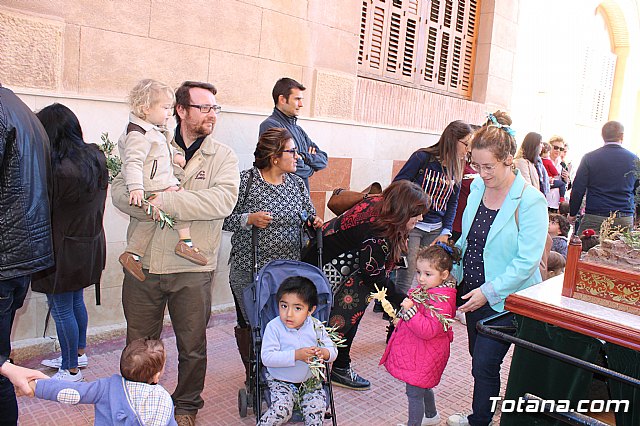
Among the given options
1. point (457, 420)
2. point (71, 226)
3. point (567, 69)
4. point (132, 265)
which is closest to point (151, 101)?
point (132, 265)

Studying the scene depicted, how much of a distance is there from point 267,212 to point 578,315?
188cm

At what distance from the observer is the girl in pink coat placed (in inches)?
123

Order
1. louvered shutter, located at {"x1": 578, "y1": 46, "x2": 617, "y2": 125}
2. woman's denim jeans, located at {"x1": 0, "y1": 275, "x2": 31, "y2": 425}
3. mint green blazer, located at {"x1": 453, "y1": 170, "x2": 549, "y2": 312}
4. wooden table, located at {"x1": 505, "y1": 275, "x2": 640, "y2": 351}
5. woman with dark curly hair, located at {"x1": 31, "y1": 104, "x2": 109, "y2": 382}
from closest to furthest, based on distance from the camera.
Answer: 1. wooden table, located at {"x1": 505, "y1": 275, "x2": 640, "y2": 351}
2. woman's denim jeans, located at {"x1": 0, "y1": 275, "x2": 31, "y2": 425}
3. mint green blazer, located at {"x1": 453, "y1": 170, "x2": 549, "y2": 312}
4. woman with dark curly hair, located at {"x1": 31, "y1": 104, "x2": 109, "y2": 382}
5. louvered shutter, located at {"x1": 578, "y1": 46, "x2": 617, "y2": 125}

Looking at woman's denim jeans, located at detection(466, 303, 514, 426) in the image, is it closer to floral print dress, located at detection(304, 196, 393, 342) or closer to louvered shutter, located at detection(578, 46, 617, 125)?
floral print dress, located at detection(304, 196, 393, 342)

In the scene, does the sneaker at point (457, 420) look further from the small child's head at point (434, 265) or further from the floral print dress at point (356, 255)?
the small child's head at point (434, 265)

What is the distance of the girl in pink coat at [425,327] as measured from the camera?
312cm

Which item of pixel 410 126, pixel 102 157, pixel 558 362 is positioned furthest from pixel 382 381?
pixel 410 126

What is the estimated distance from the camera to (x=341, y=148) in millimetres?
6090

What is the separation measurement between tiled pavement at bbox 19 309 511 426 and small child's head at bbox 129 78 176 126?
1841 millimetres

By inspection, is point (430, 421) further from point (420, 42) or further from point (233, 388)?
point (420, 42)

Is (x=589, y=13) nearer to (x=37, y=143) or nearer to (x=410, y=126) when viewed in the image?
(x=410, y=126)

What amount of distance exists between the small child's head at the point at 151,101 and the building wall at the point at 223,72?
123 cm

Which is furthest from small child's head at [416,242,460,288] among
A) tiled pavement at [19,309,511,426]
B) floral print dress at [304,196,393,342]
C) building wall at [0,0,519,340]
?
building wall at [0,0,519,340]

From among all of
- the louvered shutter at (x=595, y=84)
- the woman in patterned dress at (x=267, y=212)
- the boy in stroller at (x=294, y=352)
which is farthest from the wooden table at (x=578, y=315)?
the louvered shutter at (x=595, y=84)
